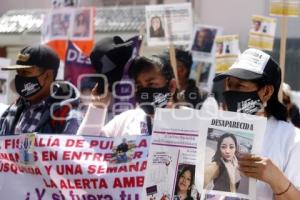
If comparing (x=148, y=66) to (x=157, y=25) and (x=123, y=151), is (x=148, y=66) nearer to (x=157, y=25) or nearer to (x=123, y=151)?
(x=123, y=151)

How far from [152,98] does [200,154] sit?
0.79 metres

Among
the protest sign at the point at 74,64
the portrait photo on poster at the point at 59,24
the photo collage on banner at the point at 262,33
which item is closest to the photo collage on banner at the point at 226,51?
the photo collage on banner at the point at 262,33

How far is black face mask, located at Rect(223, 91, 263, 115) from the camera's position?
252cm

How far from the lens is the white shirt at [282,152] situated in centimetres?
240

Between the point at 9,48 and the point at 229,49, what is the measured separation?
26.3 feet

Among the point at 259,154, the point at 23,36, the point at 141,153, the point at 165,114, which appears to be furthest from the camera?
the point at 23,36

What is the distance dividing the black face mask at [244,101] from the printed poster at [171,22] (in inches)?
163

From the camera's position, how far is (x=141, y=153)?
298 centimetres

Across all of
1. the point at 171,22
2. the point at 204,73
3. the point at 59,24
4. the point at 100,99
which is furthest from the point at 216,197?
the point at 59,24

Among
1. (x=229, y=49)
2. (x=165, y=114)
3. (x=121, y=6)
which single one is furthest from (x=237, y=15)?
(x=165, y=114)

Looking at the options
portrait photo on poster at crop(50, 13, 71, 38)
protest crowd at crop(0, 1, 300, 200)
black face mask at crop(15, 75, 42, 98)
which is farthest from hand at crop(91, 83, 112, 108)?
portrait photo on poster at crop(50, 13, 71, 38)

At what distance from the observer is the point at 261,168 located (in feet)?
7.48

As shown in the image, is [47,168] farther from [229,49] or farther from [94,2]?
[94,2]

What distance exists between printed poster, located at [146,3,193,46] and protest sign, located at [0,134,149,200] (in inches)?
146
